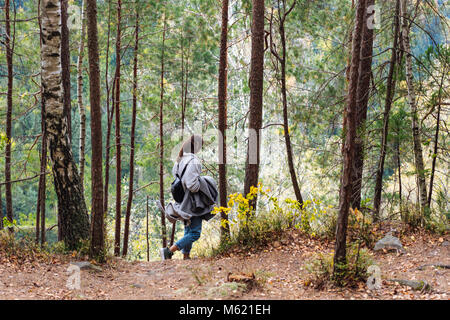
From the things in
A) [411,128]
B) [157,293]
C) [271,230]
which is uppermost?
[411,128]

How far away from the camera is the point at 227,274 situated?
5.22 m

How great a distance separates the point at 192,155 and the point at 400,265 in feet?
11.4

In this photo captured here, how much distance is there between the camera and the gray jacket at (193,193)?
22.4ft

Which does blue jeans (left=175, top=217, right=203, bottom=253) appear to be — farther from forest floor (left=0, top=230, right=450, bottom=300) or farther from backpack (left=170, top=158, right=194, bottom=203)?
backpack (left=170, top=158, right=194, bottom=203)

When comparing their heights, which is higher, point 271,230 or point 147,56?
point 147,56

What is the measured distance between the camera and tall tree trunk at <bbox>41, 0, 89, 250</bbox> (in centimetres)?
643

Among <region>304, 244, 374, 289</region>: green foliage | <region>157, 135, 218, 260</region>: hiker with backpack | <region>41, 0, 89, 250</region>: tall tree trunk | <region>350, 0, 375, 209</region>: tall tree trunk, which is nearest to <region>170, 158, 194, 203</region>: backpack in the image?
<region>157, 135, 218, 260</region>: hiker with backpack

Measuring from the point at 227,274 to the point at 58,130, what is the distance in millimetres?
3390

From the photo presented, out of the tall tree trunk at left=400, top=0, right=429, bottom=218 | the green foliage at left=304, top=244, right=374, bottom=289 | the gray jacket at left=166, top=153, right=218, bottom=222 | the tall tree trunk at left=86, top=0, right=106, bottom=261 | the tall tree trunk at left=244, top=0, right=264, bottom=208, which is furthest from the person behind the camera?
the tall tree trunk at left=244, top=0, right=264, bottom=208

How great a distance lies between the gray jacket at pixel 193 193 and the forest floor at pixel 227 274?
30.4 inches

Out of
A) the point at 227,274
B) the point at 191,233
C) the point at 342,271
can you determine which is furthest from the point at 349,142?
the point at 191,233
